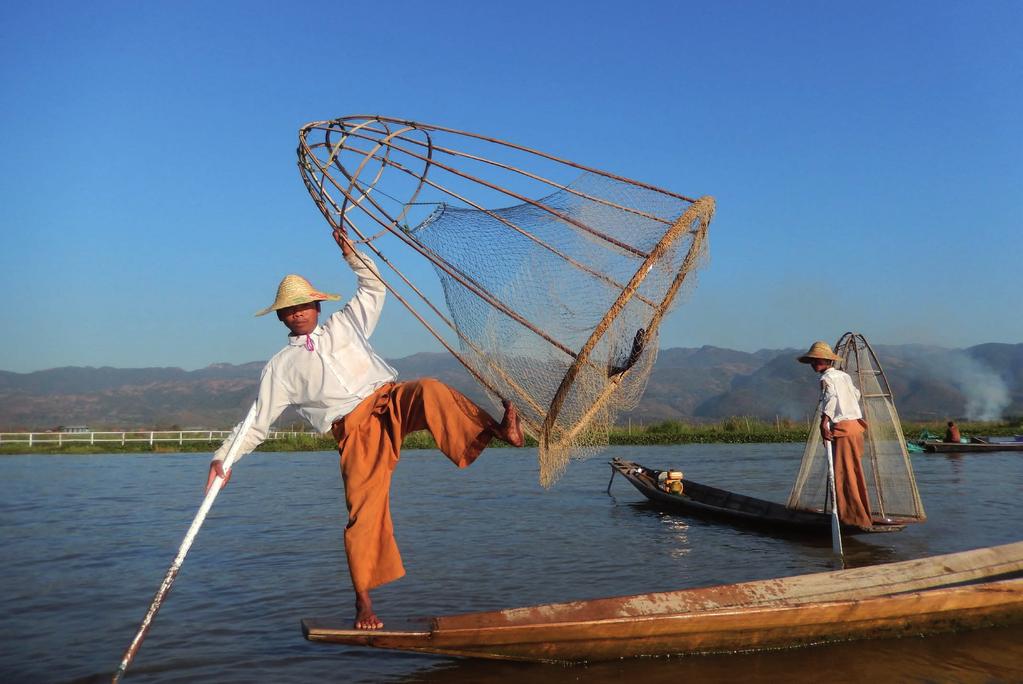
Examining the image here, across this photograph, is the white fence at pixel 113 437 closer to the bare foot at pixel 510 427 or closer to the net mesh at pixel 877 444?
the net mesh at pixel 877 444

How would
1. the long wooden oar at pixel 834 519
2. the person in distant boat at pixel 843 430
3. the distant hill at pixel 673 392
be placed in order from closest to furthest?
the long wooden oar at pixel 834 519 → the person in distant boat at pixel 843 430 → the distant hill at pixel 673 392

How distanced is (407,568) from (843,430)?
433 cm

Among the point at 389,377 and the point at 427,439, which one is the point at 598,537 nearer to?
the point at 389,377

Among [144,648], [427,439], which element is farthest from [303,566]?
[427,439]

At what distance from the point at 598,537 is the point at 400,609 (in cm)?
368

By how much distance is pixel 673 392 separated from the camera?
12588cm

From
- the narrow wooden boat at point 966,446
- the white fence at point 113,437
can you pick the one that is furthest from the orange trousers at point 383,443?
the white fence at point 113,437

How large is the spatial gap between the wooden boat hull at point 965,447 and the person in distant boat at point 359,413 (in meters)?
20.3

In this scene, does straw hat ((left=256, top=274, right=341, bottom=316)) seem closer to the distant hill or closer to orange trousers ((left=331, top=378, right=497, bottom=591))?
orange trousers ((left=331, top=378, right=497, bottom=591))

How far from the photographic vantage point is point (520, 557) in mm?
7578

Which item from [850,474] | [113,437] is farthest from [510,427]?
[113,437]

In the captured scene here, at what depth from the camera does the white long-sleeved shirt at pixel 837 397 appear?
7473 millimetres

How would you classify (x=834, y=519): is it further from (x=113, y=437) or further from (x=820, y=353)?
(x=113, y=437)

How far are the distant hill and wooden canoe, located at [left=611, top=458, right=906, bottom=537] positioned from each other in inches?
2454
